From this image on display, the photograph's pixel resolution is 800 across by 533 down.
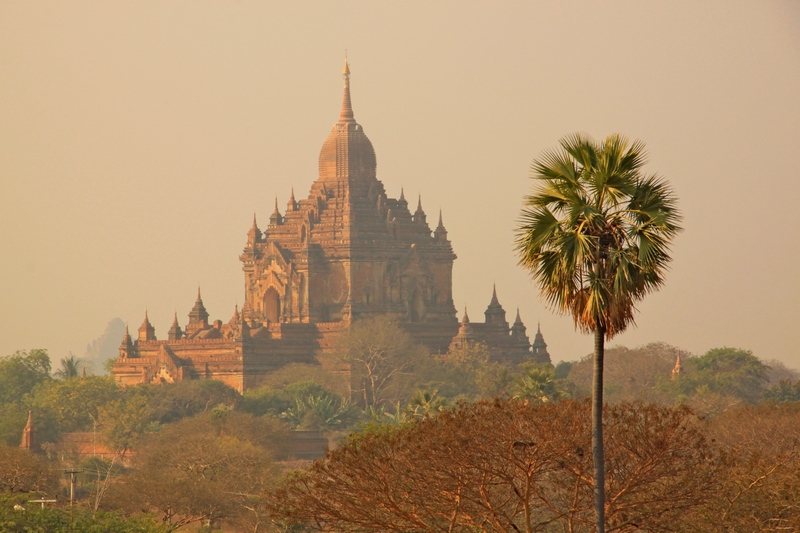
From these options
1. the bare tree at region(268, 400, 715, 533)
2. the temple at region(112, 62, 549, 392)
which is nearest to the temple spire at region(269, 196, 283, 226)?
the temple at region(112, 62, 549, 392)

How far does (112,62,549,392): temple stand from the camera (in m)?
105

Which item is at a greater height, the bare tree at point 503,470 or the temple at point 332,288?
the temple at point 332,288

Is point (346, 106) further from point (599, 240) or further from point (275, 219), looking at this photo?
point (599, 240)

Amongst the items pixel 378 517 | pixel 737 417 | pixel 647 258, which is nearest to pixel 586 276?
pixel 647 258

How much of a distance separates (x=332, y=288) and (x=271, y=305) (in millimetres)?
3829

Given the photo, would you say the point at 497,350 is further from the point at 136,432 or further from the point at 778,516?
the point at 778,516

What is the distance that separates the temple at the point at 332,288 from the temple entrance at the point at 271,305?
0.06 metres

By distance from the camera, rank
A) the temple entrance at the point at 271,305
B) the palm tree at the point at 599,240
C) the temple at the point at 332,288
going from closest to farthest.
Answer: the palm tree at the point at 599,240, the temple at the point at 332,288, the temple entrance at the point at 271,305

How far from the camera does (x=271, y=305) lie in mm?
111938

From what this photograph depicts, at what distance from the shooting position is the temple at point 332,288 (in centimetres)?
10538

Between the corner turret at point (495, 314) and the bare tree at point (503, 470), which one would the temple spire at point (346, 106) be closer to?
the corner turret at point (495, 314)

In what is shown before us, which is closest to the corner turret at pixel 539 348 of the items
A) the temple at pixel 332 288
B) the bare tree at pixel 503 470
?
the temple at pixel 332 288

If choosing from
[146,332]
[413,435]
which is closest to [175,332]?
[146,332]

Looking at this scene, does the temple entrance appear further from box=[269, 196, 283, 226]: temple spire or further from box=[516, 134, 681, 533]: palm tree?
box=[516, 134, 681, 533]: palm tree
